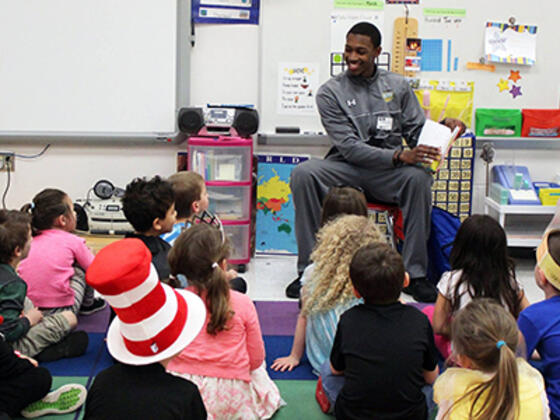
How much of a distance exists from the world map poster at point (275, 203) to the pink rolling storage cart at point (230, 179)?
303 millimetres

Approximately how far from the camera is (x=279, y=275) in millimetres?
3516

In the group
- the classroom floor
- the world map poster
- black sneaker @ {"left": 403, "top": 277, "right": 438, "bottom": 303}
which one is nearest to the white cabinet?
the classroom floor

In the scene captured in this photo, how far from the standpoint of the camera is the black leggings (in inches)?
73.1

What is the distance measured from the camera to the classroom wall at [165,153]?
3.86 meters

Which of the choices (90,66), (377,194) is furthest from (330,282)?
(90,66)

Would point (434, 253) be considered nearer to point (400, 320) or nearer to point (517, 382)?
point (400, 320)

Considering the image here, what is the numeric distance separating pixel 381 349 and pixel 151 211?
1020 millimetres

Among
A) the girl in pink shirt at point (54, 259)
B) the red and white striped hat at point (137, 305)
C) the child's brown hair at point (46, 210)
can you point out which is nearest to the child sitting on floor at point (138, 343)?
the red and white striped hat at point (137, 305)

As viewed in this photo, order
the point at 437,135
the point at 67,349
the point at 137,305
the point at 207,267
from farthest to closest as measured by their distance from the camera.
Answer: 1. the point at 437,135
2. the point at 67,349
3. the point at 207,267
4. the point at 137,305

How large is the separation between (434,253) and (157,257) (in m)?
1.58

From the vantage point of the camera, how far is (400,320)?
1719mm

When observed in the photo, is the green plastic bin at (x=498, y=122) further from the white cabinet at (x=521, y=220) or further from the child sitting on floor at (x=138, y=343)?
the child sitting on floor at (x=138, y=343)

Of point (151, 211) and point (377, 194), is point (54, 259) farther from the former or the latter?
point (377, 194)

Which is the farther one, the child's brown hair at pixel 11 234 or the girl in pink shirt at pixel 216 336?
the child's brown hair at pixel 11 234
